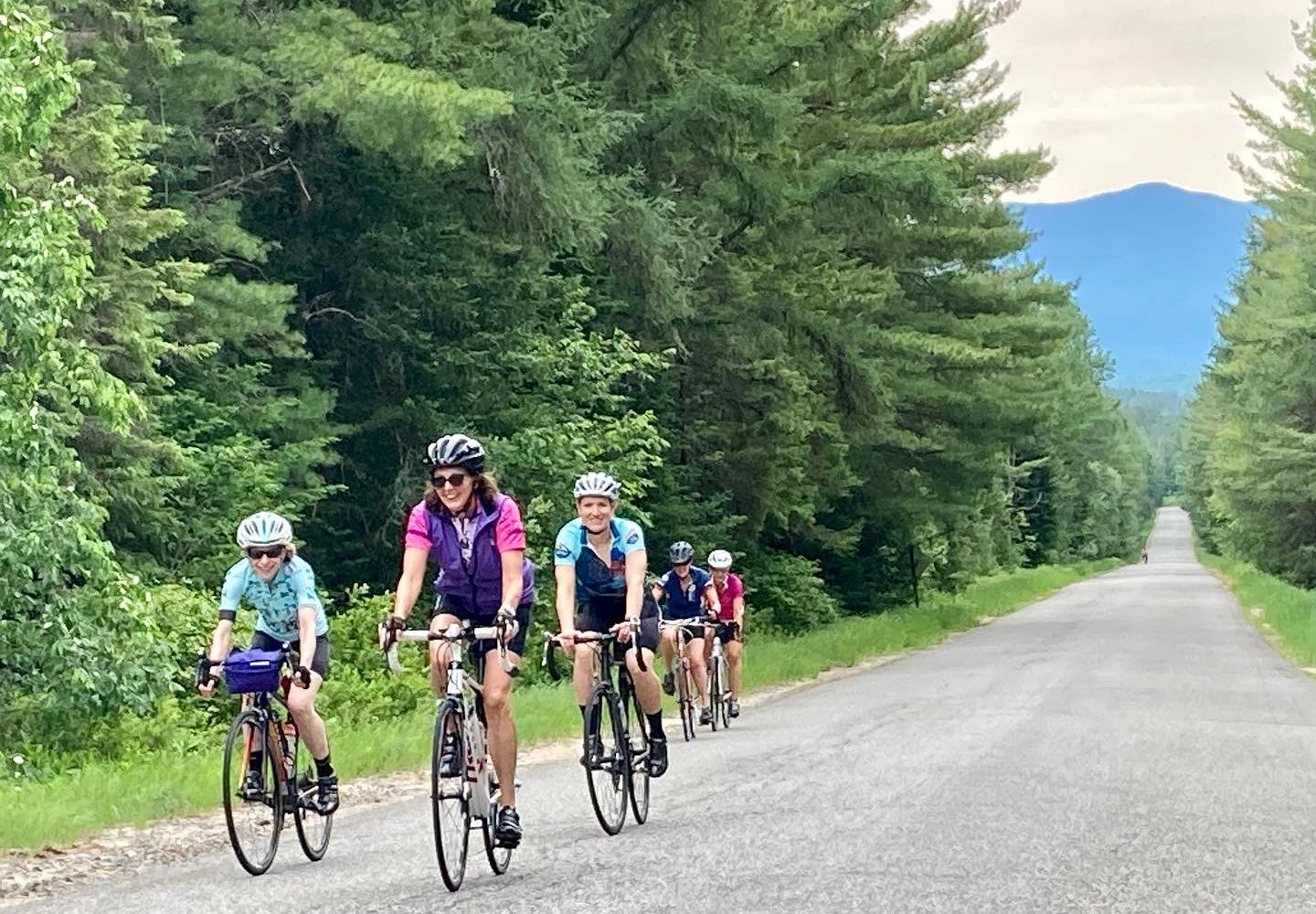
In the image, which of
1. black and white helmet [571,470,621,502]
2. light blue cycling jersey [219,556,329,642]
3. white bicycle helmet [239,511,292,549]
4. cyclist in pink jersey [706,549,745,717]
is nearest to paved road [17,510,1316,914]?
cyclist in pink jersey [706,549,745,717]

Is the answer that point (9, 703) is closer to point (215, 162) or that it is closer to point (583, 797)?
point (583, 797)

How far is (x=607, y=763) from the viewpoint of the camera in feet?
31.9

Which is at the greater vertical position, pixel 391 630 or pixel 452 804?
pixel 391 630

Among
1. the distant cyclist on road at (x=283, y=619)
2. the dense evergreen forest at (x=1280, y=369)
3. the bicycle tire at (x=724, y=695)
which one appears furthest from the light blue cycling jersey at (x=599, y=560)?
the dense evergreen forest at (x=1280, y=369)

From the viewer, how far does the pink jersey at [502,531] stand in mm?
8156

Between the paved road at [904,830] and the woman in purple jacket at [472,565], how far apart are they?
654 mm

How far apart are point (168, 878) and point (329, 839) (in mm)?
1505

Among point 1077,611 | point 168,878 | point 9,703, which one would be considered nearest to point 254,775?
point 168,878

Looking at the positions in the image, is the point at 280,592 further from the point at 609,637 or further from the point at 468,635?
the point at 609,637

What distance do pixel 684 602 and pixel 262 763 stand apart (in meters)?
8.01

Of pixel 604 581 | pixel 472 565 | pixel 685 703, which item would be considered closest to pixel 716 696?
pixel 685 703

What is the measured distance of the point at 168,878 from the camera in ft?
28.9

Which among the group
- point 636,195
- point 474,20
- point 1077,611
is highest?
point 474,20

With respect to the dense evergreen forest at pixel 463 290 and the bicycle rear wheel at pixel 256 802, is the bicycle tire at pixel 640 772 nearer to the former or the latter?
the bicycle rear wheel at pixel 256 802
